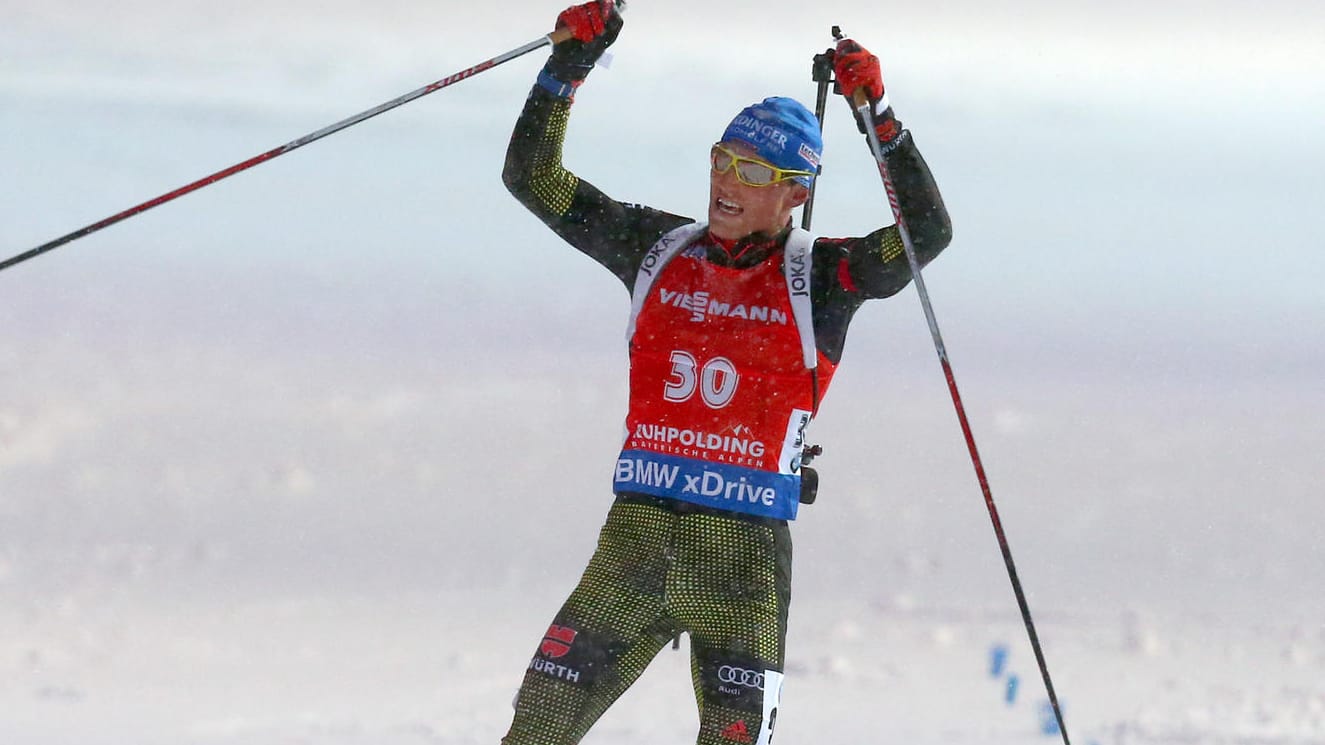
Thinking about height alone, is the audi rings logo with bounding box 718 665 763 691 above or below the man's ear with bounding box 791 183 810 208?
below

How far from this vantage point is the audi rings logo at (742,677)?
3.64 m

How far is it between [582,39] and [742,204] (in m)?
0.48

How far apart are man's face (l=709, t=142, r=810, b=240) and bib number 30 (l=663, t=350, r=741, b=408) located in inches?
11.3

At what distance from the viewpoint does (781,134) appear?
385 cm

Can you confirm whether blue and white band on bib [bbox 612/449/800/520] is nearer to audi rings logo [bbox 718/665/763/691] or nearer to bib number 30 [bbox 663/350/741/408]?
bib number 30 [bbox 663/350/741/408]

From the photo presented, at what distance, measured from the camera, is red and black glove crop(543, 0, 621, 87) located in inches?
152

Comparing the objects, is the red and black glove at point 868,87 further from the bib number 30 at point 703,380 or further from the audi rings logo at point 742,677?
the audi rings logo at point 742,677

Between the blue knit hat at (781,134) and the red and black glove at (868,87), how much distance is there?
0.18m

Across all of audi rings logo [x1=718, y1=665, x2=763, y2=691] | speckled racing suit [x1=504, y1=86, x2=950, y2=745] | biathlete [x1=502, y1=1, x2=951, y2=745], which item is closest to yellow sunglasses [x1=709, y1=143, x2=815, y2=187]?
biathlete [x1=502, y1=1, x2=951, y2=745]

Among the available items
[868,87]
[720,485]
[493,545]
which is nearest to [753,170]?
[868,87]

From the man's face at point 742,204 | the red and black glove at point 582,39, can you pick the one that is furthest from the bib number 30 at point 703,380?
the red and black glove at point 582,39

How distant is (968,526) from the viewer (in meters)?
8.05

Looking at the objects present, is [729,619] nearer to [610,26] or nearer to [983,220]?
[610,26]

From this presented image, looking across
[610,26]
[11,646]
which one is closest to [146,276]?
[11,646]
